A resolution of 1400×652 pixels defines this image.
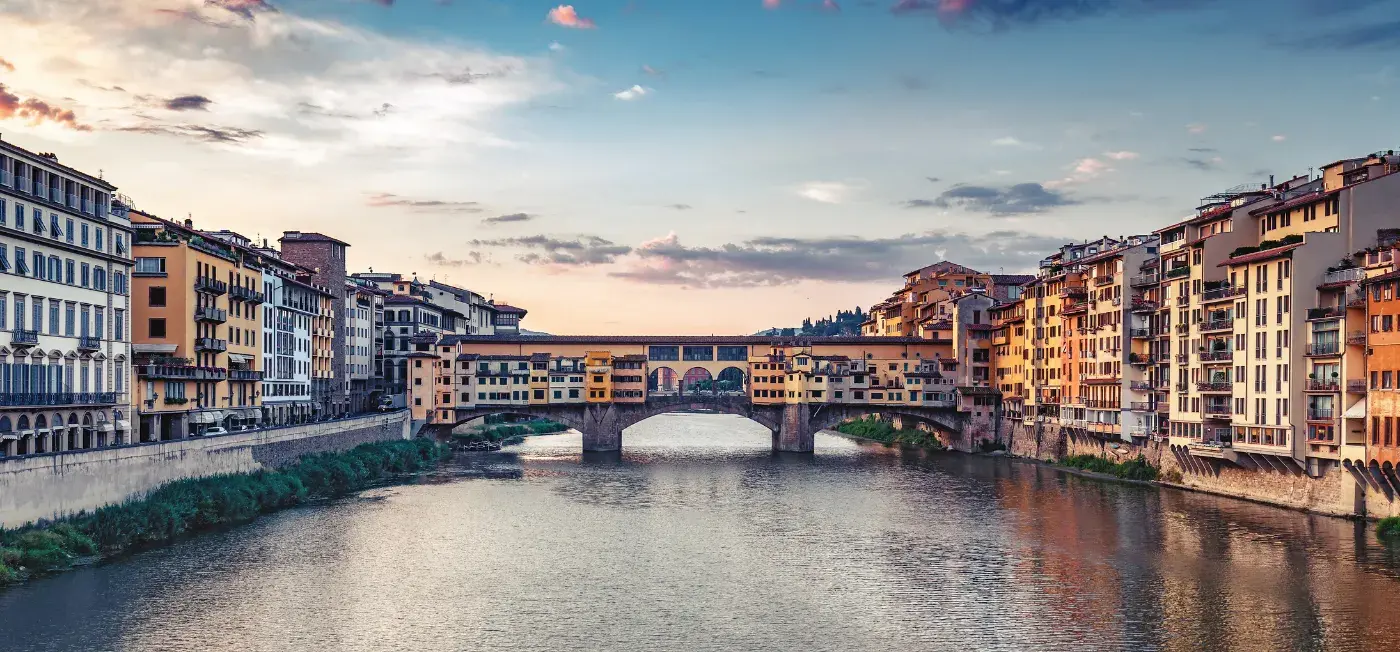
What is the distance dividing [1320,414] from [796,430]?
47.6 meters

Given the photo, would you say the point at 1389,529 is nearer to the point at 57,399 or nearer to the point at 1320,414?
the point at 1320,414

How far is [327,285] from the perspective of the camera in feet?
300

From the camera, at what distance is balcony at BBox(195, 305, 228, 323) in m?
61.6

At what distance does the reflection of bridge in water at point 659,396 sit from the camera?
94.2 meters

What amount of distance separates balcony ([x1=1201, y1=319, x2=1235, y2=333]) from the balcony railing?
3.41ft

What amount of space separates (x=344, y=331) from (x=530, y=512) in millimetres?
43251

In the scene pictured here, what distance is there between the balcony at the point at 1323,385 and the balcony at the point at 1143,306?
1512 cm

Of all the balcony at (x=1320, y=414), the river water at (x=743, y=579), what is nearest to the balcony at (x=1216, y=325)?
the balcony at (x=1320, y=414)

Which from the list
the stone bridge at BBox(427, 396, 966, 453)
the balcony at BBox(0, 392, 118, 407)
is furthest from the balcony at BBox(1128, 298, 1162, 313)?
the balcony at BBox(0, 392, 118, 407)

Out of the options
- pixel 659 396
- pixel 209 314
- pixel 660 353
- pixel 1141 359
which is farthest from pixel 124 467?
pixel 660 353

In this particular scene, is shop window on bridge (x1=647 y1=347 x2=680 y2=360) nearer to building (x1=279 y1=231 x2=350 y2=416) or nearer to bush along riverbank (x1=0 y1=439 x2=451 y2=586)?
building (x1=279 y1=231 x2=350 y2=416)

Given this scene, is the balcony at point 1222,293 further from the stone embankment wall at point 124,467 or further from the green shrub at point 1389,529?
the stone embankment wall at point 124,467

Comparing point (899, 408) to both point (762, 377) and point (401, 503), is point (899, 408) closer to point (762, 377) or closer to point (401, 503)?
point (762, 377)

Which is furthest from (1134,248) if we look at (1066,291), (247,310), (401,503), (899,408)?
(247,310)
